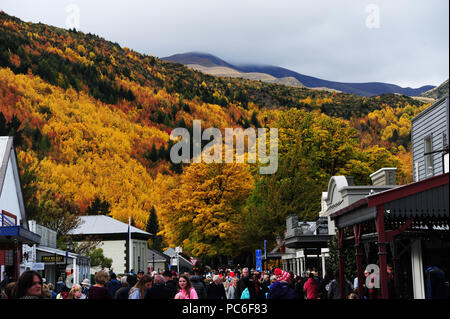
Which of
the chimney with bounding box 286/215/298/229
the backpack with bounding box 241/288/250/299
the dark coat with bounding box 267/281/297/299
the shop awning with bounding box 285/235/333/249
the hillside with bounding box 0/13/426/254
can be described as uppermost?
the hillside with bounding box 0/13/426/254

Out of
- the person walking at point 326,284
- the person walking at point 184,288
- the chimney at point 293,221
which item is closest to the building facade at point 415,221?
the person walking at point 326,284

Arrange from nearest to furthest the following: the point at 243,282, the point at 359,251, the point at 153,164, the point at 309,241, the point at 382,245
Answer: the point at 382,245 → the point at 359,251 → the point at 243,282 → the point at 309,241 → the point at 153,164

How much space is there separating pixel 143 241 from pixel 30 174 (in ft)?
103

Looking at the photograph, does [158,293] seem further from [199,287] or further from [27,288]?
[199,287]

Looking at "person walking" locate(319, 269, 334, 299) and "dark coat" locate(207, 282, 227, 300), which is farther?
"person walking" locate(319, 269, 334, 299)

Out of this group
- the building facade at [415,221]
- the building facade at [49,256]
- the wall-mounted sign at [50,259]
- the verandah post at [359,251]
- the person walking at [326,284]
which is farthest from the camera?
the wall-mounted sign at [50,259]

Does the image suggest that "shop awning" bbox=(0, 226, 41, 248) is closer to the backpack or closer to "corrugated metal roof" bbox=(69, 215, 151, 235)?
the backpack

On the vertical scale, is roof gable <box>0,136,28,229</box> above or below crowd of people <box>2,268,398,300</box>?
above

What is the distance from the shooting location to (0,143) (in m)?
35.4

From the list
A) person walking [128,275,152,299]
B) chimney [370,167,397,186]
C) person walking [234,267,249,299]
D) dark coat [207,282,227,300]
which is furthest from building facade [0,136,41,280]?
person walking [128,275,152,299]

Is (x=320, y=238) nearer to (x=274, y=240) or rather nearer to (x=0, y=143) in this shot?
(x=0, y=143)

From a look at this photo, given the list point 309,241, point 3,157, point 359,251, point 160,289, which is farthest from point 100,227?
point 160,289

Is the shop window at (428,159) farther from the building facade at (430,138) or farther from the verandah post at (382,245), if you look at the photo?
the verandah post at (382,245)
